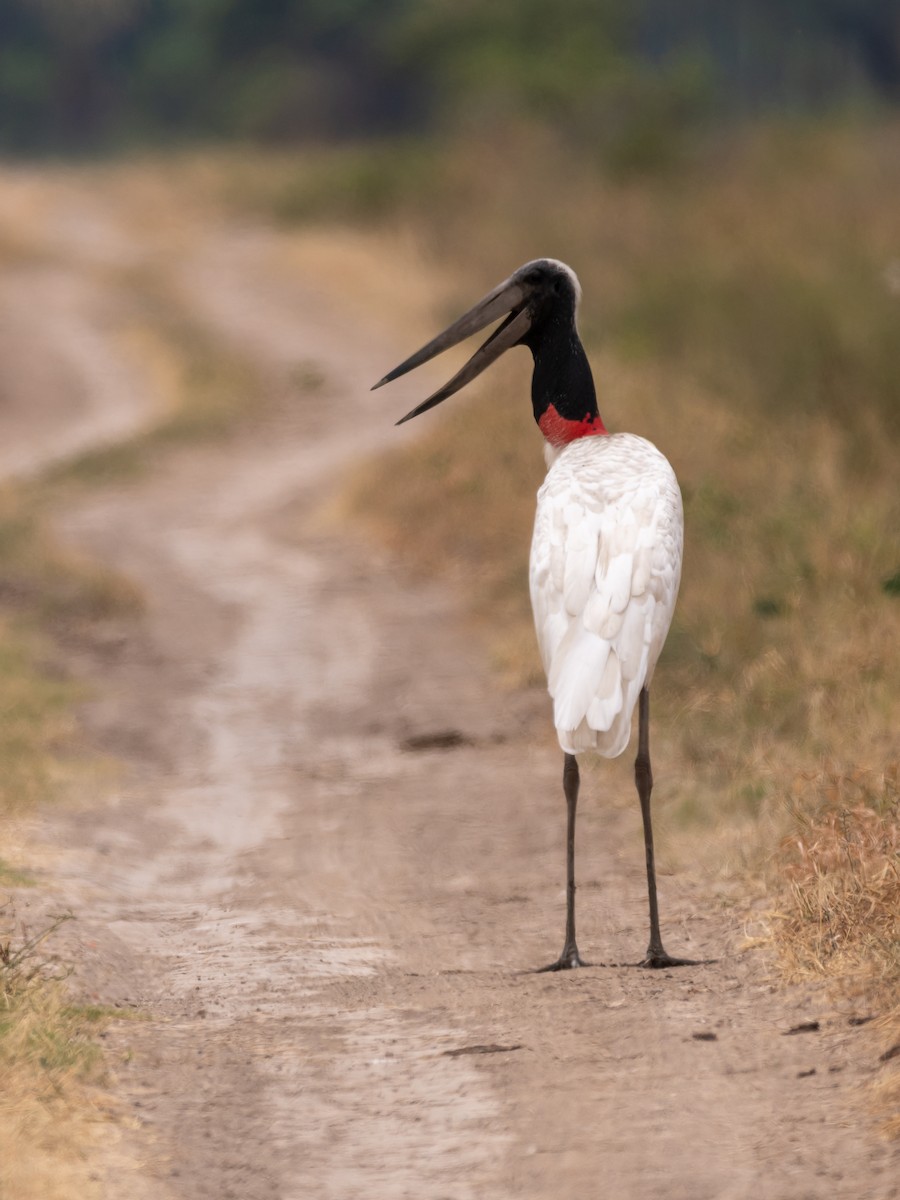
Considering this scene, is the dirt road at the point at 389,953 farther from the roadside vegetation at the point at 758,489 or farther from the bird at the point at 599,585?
the bird at the point at 599,585

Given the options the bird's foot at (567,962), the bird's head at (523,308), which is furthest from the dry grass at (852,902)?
the bird's head at (523,308)

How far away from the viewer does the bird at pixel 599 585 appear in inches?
174

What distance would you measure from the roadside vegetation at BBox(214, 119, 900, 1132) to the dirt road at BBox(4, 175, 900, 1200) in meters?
0.27

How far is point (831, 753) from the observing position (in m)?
5.97

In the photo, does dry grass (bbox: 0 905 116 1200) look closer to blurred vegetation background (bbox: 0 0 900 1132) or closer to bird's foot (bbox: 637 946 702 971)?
bird's foot (bbox: 637 946 702 971)

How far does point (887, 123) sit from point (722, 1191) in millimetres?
18323

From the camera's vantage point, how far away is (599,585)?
4.63 meters

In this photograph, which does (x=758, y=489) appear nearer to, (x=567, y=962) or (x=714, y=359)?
(x=714, y=359)

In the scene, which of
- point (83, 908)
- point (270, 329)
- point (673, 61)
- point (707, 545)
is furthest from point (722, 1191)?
point (673, 61)

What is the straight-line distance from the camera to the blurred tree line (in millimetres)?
34188

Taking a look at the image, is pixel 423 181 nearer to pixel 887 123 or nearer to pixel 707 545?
pixel 887 123

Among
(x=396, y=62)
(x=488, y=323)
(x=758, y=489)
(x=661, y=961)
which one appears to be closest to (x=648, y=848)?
(x=661, y=961)

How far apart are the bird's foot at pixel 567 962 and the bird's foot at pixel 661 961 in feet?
0.50

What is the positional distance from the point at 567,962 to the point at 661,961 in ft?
0.76
